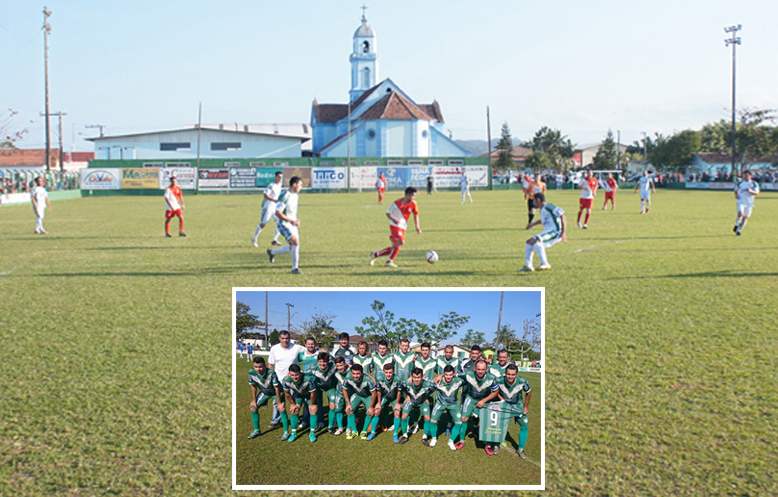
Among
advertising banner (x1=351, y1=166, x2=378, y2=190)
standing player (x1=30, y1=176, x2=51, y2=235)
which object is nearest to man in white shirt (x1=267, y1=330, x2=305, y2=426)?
standing player (x1=30, y1=176, x2=51, y2=235)

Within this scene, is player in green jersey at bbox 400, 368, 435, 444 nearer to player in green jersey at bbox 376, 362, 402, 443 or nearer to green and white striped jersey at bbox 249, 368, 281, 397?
player in green jersey at bbox 376, 362, 402, 443

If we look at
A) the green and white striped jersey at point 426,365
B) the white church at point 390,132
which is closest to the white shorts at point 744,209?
the green and white striped jersey at point 426,365

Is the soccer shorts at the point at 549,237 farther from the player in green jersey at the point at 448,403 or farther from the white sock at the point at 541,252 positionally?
the player in green jersey at the point at 448,403

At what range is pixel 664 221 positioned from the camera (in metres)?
23.1

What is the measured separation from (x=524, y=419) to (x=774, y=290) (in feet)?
31.2

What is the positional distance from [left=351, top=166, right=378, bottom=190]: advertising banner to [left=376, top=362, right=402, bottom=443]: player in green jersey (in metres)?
55.1

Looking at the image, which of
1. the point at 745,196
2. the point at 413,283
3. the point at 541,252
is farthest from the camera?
the point at 745,196

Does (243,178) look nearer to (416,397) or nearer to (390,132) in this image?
(390,132)

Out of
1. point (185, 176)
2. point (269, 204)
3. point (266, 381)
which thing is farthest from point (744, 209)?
point (185, 176)

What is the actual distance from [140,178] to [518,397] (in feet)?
185

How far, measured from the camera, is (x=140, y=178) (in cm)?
5422

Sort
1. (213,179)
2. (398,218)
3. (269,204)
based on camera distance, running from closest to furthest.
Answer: (398,218), (269,204), (213,179)

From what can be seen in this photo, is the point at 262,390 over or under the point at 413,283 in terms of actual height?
over

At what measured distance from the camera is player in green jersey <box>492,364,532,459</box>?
206 centimetres
